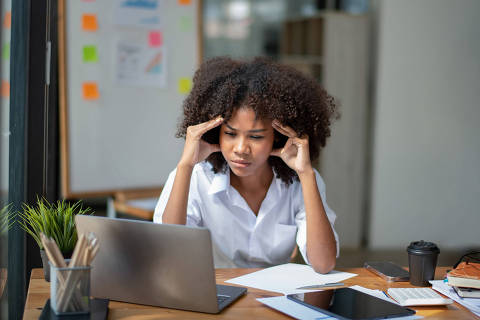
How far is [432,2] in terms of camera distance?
14.9 feet

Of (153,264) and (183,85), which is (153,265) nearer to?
(153,264)

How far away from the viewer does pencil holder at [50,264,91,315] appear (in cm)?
112

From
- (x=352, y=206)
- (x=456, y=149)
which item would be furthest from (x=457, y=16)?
(x=352, y=206)

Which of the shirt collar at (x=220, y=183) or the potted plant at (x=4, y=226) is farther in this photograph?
the shirt collar at (x=220, y=183)

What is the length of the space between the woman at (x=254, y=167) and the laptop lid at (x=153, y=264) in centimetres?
47

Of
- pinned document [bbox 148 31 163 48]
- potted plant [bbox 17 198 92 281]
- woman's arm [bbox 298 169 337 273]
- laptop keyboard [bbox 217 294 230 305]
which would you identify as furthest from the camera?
pinned document [bbox 148 31 163 48]

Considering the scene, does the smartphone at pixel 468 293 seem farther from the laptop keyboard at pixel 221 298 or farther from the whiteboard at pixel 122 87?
the whiteboard at pixel 122 87

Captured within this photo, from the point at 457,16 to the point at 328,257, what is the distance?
368 cm

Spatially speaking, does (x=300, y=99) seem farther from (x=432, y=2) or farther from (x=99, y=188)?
(x=432, y=2)

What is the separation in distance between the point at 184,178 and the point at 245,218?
0.28m

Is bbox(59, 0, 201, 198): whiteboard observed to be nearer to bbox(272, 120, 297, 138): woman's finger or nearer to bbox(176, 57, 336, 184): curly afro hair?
bbox(176, 57, 336, 184): curly afro hair

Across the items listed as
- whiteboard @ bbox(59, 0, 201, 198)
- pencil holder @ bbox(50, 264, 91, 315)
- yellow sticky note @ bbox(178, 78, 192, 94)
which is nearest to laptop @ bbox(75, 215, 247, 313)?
pencil holder @ bbox(50, 264, 91, 315)

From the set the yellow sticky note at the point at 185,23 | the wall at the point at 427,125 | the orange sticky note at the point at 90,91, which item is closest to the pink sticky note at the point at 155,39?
the yellow sticky note at the point at 185,23

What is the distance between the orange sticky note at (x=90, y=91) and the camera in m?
3.04
